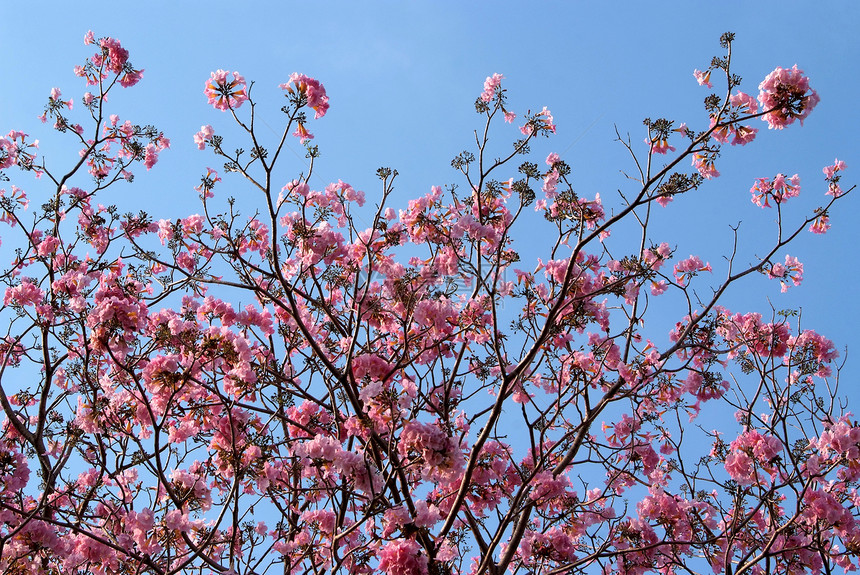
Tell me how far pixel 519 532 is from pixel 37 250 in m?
4.67

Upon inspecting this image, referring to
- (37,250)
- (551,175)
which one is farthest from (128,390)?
(551,175)

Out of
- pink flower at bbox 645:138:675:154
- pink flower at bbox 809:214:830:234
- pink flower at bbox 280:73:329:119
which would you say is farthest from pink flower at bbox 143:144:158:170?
pink flower at bbox 809:214:830:234

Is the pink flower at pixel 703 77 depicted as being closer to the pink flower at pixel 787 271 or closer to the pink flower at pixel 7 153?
the pink flower at pixel 787 271

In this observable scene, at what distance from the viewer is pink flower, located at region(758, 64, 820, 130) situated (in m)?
4.00

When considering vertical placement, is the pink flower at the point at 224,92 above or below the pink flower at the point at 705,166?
below

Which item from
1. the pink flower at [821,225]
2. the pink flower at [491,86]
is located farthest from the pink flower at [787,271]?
the pink flower at [491,86]

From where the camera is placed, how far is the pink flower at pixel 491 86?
5.55 metres

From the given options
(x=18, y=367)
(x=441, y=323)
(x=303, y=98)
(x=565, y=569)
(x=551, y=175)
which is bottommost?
(x=565, y=569)

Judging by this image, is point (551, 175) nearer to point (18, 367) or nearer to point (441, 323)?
point (441, 323)

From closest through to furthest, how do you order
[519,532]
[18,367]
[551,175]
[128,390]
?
[128,390] → [519,532] → [551,175] → [18,367]

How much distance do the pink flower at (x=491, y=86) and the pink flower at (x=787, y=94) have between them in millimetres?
2100

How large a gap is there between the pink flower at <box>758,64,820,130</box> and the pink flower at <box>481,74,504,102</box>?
2100 mm

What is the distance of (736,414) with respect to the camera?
607 centimetres

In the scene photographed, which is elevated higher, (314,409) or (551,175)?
(551,175)
